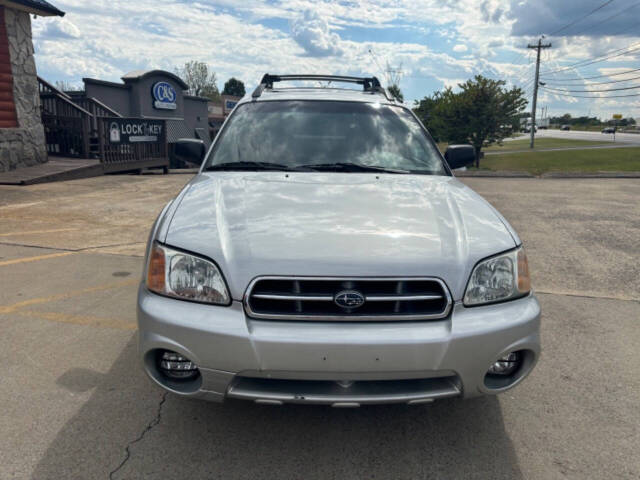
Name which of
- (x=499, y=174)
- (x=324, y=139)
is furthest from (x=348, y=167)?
(x=499, y=174)

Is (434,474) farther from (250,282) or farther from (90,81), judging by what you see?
(90,81)

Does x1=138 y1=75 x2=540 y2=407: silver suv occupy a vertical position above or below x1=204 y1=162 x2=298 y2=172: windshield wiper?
below

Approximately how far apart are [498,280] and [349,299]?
736 mm

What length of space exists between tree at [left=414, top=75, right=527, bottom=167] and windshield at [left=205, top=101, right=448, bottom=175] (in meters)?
26.1

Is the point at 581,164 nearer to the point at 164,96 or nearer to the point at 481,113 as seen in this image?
the point at 481,113

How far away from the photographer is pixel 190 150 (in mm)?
3961

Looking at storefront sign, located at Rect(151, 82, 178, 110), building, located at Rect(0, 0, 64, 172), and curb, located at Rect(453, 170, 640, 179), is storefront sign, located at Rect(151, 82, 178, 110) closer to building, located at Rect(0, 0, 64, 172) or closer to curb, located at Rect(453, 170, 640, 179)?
building, located at Rect(0, 0, 64, 172)

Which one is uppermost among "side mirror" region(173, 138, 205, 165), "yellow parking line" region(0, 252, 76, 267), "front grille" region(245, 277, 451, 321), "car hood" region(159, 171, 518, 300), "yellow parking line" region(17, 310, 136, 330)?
"side mirror" region(173, 138, 205, 165)

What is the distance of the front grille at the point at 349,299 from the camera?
2.14 meters

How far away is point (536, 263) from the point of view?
224 inches

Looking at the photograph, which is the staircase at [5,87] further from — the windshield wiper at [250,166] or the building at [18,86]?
the windshield wiper at [250,166]

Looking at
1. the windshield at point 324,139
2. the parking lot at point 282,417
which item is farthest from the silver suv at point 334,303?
the windshield at point 324,139

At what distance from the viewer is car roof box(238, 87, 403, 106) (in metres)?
4.02

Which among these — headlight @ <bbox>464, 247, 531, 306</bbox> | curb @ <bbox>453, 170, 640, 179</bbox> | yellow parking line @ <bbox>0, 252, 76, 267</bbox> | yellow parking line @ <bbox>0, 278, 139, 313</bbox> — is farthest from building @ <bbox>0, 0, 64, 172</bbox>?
headlight @ <bbox>464, 247, 531, 306</bbox>
